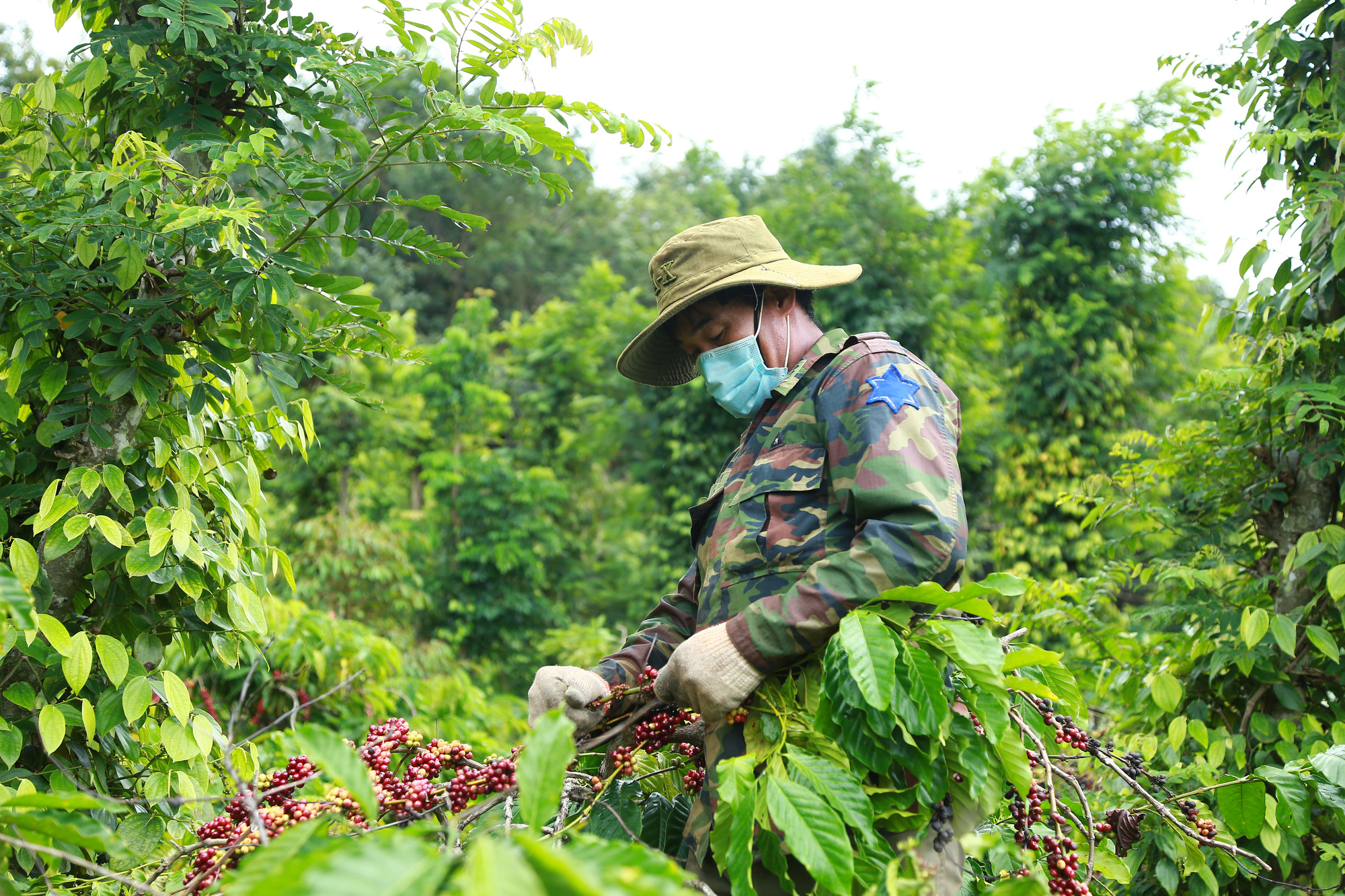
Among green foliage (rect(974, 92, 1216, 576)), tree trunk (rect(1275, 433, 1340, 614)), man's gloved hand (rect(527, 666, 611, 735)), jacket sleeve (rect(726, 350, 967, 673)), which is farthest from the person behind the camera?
green foliage (rect(974, 92, 1216, 576))

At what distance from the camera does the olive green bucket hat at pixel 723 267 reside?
6.89ft

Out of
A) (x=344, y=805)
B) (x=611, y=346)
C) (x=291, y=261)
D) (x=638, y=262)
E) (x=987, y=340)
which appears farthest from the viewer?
(x=638, y=262)

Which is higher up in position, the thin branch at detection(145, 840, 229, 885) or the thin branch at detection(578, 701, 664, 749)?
the thin branch at detection(578, 701, 664, 749)

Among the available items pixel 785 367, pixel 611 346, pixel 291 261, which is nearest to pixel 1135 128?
pixel 611 346

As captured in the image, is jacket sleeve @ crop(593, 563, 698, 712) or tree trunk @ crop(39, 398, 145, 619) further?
jacket sleeve @ crop(593, 563, 698, 712)

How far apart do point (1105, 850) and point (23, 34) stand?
70.1 feet

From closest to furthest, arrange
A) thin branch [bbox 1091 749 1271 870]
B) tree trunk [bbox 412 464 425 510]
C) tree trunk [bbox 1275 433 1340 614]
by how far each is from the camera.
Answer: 1. thin branch [bbox 1091 749 1271 870]
2. tree trunk [bbox 1275 433 1340 614]
3. tree trunk [bbox 412 464 425 510]

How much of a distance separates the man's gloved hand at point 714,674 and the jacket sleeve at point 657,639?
0.42m

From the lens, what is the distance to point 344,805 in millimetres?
1521

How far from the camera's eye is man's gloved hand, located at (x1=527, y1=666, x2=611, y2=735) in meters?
1.94

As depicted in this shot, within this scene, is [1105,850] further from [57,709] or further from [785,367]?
[57,709]

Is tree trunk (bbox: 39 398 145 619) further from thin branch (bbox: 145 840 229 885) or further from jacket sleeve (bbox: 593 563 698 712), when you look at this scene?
jacket sleeve (bbox: 593 563 698 712)

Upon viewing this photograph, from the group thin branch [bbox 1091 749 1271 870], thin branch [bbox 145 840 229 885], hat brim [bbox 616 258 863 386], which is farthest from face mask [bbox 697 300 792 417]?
thin branch [bbox 145 840 229 885]

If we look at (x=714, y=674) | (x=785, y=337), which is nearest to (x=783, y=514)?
(x=714, y=674)
